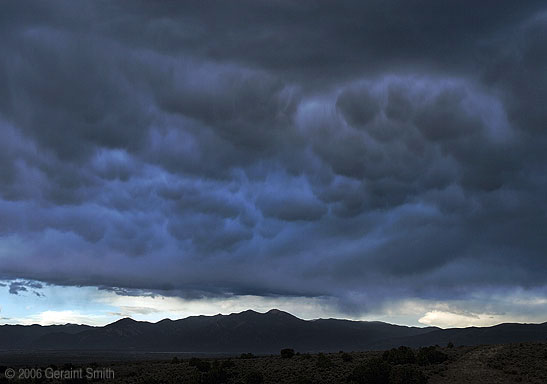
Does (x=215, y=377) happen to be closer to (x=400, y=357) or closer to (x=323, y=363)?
(x=323, y=363)

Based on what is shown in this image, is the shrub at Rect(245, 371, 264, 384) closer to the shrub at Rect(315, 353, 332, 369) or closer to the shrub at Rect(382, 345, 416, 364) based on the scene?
the shrub at Rect(315, 353, 332, 369)

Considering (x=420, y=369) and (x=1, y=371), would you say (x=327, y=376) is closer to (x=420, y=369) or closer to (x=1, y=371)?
(x=420, y=369)

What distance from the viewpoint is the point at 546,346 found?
166ft

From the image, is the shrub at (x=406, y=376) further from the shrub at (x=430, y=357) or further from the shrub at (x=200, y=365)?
the shrub at (x=200, y=365)

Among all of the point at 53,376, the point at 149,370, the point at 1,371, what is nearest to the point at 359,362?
the point at 149,370

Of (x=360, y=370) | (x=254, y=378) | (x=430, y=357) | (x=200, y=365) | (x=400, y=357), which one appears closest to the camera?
(x=360, y=370)

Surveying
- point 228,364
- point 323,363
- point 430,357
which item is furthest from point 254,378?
point 430,357

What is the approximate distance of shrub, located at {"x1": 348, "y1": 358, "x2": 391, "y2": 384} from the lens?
1656 inches

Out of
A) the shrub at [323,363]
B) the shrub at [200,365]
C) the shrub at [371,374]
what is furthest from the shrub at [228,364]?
Result: the shrub at [371,374]

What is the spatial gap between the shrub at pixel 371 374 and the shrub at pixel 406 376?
0.57m

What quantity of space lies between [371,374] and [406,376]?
304 cm

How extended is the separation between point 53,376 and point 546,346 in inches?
2109

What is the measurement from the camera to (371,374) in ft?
139

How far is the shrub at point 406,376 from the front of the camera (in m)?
41.2
